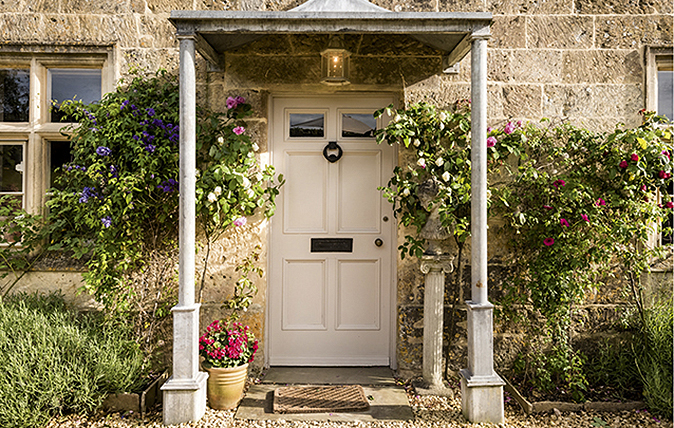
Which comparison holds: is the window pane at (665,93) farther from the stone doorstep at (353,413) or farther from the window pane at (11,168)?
the window pane at (11,168)

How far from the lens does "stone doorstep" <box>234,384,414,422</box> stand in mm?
3129

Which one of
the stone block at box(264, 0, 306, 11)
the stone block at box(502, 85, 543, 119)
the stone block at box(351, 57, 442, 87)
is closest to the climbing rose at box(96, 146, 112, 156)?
the stone block at box(264, 0, 306, 11)

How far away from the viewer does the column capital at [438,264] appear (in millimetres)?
3490

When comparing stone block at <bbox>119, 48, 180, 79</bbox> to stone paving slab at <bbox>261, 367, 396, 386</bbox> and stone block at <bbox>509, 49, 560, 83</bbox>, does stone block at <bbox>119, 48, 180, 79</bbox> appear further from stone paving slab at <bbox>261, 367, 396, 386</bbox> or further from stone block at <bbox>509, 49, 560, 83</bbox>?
stone block at <bbox>509, 49, 560, 83</bbox>

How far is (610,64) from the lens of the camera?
3842 millimetres

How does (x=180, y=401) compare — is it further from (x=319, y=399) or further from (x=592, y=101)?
(x=592, y=101)

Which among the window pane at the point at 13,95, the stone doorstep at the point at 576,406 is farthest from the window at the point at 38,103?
the stone doorstep at the point at 576,406

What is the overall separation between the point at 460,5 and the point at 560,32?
90 cm

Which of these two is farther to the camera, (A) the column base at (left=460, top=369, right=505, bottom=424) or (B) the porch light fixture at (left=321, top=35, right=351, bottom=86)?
(B) the porch light fixture at (left=321, top=35, right=351, bottom=86)

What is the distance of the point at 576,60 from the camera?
385 cm

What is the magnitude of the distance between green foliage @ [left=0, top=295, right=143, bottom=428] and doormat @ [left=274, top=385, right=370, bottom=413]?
109 cm

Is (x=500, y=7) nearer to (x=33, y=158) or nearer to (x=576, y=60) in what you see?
(x=576, y=60)

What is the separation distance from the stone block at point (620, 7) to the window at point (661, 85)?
1.13 ft

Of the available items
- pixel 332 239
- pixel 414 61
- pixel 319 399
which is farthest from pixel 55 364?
pixel 414 61
